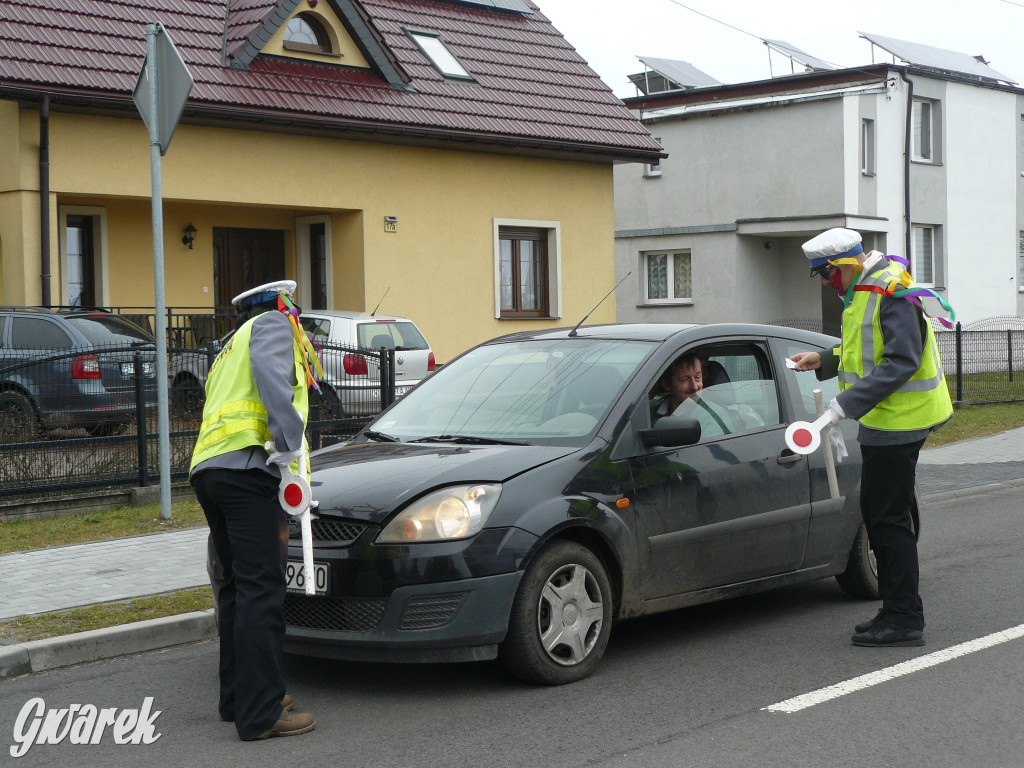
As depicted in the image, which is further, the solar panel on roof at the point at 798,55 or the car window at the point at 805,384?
the solar panel on roof at the point at 798,55

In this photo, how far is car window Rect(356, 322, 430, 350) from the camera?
54.4 ft

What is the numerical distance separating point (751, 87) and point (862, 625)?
2703cm

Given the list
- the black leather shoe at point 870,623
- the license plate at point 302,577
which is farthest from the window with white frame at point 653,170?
the license plate at point 302,577

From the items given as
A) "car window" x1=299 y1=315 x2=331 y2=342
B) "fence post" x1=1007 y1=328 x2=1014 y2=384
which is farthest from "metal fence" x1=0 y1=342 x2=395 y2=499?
"fence post" x1=1007 y1=328 x2=1014 y2=384

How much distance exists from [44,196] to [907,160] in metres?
21.6

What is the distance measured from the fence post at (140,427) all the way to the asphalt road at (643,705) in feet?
15.7

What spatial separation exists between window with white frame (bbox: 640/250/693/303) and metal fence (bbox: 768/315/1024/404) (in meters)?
10.8

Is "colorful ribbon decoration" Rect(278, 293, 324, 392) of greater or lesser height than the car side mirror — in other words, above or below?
above

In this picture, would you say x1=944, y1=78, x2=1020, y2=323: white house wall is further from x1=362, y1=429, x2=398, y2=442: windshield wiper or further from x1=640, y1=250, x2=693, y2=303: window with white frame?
x1=362, y1=429, x2=398, y2=442: windshield wiper

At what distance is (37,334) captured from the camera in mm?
13516

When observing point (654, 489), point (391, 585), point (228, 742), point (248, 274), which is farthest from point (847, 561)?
point (248, 274)

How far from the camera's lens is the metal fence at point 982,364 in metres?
21.1

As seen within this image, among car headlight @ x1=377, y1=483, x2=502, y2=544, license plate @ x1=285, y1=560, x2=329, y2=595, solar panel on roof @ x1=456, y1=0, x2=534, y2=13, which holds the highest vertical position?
solar panel on roof @ x1=456, y1=0, x2=534, y2=13

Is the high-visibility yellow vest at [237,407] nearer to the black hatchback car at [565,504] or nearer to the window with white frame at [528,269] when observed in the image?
the black hatchback car at [565,504]
